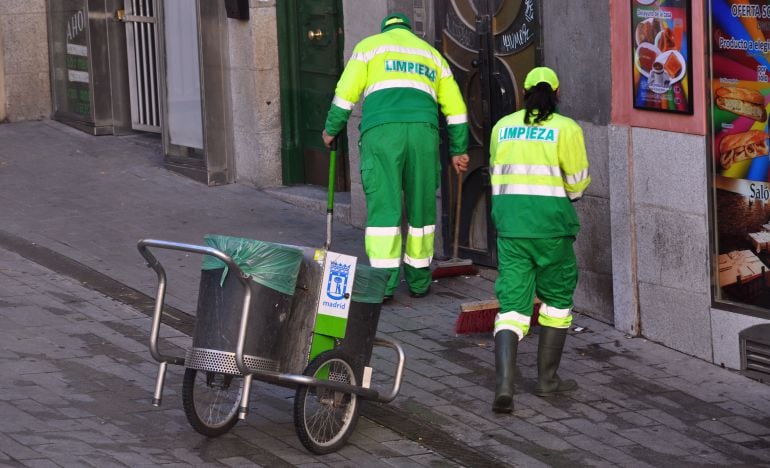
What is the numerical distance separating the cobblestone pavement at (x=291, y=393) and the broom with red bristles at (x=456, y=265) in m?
0.07

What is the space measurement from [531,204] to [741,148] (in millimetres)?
1394

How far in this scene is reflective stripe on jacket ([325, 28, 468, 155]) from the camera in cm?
927

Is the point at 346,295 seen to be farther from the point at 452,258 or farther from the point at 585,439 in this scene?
the point at 452,258

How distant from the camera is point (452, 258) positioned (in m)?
10.2

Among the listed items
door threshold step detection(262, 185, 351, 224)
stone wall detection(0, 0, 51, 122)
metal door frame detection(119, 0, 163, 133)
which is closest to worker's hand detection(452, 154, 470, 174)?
door threshold step detection(262, 185, 351, 224)

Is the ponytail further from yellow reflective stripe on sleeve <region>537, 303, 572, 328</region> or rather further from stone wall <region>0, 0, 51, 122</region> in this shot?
stone wall <region>0, 0, 51, 122</region>

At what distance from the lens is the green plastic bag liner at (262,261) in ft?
21.2

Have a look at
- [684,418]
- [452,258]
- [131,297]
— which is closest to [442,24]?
[452,258]

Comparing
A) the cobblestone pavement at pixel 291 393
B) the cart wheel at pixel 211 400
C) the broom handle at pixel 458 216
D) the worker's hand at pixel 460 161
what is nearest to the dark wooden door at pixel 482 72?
the broom handle at pixel 458 216

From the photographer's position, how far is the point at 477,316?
8.79 m

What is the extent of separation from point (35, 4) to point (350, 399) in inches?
356

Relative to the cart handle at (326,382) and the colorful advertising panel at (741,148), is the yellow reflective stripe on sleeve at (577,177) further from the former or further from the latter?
the cart handle at (326,382)

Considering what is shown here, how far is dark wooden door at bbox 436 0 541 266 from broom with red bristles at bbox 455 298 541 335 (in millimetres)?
1374

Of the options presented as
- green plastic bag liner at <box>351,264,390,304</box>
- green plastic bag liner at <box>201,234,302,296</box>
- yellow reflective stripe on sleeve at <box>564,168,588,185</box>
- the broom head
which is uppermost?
yellow reflective stripe on sleeve at <box>564,168,588,185</box>
